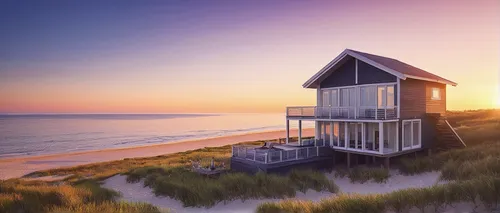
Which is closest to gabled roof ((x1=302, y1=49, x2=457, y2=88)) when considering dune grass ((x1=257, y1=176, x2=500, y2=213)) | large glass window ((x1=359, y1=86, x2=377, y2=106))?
large glass window ((x1=359, y1=86, x2=377, y2=106))

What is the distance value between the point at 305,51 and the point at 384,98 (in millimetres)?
10700

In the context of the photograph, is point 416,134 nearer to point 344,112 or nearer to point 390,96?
point 390,96

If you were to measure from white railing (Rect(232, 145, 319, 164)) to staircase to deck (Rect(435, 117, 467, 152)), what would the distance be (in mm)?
8987

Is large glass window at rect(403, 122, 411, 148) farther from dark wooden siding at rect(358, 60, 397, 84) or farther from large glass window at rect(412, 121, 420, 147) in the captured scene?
dark wooden siding at rect(358, 60, 397, 84)

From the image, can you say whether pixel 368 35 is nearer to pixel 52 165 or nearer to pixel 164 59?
pixel 164 59

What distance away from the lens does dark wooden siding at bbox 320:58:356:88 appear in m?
19.9

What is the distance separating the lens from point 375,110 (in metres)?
17.0

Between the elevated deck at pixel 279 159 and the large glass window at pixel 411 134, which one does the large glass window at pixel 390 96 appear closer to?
the large glass window at pixel 411 134

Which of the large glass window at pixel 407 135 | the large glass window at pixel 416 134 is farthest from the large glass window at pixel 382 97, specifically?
the large glass window at pixel 416 134

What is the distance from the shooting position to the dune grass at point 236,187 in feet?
40.6

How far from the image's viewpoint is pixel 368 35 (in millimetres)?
23922

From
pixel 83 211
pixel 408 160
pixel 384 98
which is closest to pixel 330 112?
pixel 384 98

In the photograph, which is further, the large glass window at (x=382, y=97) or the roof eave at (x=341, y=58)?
the large glass window at (x=382, y=97)

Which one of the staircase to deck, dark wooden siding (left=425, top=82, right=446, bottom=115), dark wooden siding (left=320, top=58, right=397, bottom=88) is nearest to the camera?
dark wooden siding (left=320, top=58, right=397, bottom=88)
